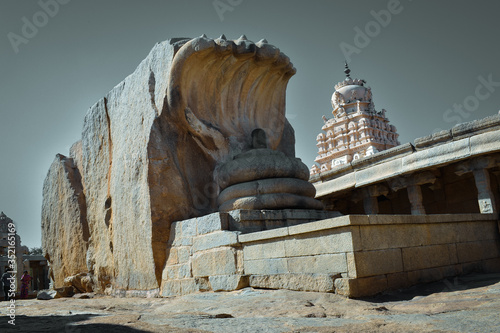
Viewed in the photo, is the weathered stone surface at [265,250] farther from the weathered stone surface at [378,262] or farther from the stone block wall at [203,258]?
the weathered stone surface at [378,262]

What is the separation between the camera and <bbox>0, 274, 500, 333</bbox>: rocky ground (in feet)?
8.48

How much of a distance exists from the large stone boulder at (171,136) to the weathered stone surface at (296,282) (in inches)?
70.4

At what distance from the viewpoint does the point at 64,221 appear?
27.1 ft

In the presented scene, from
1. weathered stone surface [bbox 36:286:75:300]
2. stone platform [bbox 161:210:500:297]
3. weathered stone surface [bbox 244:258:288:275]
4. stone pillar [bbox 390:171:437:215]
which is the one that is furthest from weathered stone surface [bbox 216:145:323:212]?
weathered stone surface [bbox 36:286:75:300]

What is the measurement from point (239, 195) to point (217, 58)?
Result: 6.30 ft

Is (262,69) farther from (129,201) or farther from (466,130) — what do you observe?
(466,130)

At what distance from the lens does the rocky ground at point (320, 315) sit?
2.58 m

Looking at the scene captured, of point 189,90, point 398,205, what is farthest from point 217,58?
point 398,205

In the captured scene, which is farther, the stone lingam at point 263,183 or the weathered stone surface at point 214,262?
the stone lingam at point 263,183

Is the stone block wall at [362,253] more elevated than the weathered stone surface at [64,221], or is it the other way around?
the weathered stone surface at [64,221]

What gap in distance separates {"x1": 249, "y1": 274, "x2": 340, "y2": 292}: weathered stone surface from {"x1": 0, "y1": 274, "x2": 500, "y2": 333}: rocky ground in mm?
100

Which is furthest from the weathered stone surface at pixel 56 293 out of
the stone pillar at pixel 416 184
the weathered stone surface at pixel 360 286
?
the stone pillar at pixel 416 184

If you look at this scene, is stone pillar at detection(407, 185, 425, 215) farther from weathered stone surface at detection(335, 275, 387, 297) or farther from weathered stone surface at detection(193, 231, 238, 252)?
weathered stone surface at detection(335, 275, 387, 297)

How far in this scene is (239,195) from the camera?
540 centimetres
